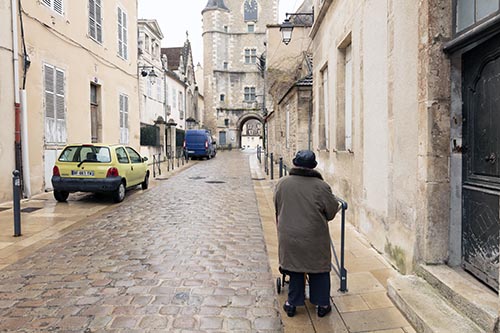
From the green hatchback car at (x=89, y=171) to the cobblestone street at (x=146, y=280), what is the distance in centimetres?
195

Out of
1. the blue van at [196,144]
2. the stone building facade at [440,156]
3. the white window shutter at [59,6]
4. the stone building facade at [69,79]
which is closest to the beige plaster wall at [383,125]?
the stone building facade at [440,156]

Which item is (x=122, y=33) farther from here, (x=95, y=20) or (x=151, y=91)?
(x=151, y=91)

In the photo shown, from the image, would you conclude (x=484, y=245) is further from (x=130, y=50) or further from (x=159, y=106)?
(x=159, y=106)

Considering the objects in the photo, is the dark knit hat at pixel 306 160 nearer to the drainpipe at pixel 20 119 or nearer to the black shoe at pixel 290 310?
the black shoe at pixel 290 310

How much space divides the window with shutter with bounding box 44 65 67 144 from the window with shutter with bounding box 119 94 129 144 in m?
5.17

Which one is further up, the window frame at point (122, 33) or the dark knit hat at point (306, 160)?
the window frame at point (122, 33)

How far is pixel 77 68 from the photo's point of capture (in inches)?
517

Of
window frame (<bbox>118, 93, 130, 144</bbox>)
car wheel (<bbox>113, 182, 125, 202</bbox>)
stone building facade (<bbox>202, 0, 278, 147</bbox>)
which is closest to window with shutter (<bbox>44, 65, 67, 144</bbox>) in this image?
car wheel (<bbox>113, 182, 125, 202</bbox>)

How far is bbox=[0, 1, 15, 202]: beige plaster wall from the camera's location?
30.8ft

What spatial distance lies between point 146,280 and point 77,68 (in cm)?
1089

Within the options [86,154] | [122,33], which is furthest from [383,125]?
[122,33]

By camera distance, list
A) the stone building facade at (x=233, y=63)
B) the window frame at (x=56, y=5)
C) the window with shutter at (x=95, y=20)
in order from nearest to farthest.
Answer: the window frame at (x=56, y=5) → the window with shutter at (x=95, y=20) → the stone building facade at (x=233, y=63)

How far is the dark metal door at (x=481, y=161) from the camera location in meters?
3.08

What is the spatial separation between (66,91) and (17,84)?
2.60 m
